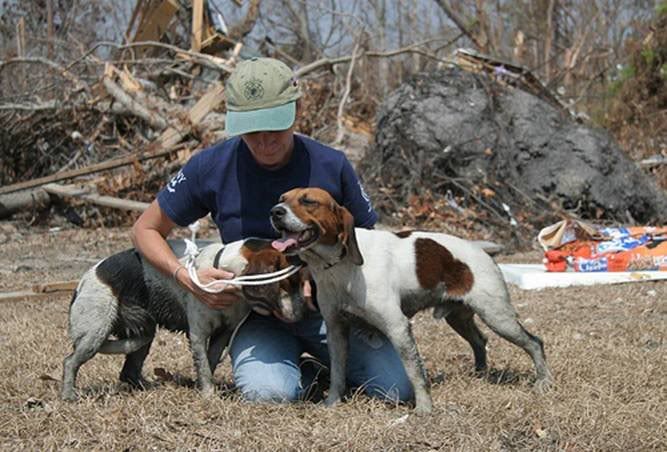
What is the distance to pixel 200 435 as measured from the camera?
3680mm

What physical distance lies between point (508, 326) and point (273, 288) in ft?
3.66

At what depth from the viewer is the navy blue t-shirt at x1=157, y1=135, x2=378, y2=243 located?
4219mm

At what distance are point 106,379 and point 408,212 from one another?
6136mm

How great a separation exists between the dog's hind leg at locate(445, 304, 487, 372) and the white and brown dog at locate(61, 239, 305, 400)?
0.95 m

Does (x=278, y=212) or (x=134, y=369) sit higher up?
(x=278, y=212)

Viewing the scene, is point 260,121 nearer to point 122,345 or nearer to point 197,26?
point 122,345

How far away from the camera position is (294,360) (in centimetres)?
436

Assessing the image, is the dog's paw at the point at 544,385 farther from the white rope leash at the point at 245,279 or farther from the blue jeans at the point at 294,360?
the white rope leash at the point at 245,279

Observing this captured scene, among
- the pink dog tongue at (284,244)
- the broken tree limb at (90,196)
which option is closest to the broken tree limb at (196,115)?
the broken tree limb at (90,196)

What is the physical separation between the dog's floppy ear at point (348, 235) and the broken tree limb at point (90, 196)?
24.0 feet

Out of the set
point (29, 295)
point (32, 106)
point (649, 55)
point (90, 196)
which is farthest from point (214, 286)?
point (649, 55)

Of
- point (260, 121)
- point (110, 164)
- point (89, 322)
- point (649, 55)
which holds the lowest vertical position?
point (110, 164)

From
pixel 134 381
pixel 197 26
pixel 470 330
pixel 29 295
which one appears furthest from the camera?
pixel 197 26

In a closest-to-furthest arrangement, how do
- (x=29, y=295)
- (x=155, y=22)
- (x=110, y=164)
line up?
(x=29, y=295)
(x=110, y=164)
(x=155, y=22)
